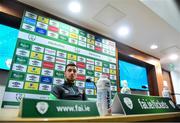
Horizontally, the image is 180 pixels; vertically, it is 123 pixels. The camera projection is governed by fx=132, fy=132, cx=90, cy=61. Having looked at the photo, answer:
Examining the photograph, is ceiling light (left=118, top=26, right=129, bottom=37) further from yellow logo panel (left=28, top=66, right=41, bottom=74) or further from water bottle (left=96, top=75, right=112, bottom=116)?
water bottle (left=96, top=75, right=112, bottom=116)

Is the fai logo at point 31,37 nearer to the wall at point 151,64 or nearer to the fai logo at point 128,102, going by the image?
the fai logo at point 128,102

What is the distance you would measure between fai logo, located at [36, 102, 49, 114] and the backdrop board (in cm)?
115

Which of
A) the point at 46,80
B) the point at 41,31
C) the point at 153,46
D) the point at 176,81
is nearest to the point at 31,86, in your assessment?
the point at 46,80

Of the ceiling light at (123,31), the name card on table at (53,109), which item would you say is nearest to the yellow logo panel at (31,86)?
the name card on table at (53,109)

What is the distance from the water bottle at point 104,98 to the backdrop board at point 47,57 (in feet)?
3.73

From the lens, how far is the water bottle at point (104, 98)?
56 centimetres

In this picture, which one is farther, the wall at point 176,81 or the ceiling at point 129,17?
the wall at point 176,81

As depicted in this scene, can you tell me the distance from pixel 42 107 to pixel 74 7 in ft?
5.56

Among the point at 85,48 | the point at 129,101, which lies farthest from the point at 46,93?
the point at 129,101

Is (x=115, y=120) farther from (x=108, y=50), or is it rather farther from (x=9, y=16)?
(x=108, y=50)

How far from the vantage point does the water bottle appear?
56 centimetres

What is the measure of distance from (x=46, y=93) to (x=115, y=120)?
4.35 feet

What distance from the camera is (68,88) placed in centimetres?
159

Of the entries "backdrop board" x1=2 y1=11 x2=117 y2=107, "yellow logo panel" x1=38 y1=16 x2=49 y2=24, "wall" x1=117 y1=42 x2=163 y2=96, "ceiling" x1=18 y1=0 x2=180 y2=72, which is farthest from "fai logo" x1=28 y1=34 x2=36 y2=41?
"wall" x1=117 y1=42 x2=163 y2=96
